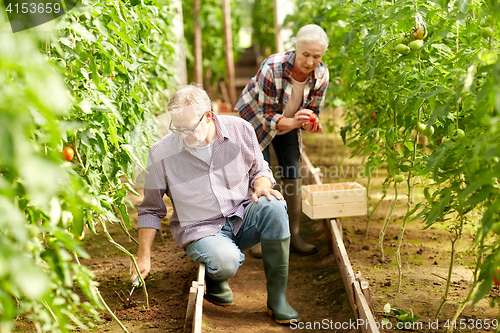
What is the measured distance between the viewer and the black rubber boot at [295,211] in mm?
3016

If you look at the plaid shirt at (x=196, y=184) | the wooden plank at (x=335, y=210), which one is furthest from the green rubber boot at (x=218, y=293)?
the wooden plank at (x=335, y=210)

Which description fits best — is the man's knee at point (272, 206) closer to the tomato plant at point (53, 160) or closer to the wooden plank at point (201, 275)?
the wooden plank at point (201, 275)

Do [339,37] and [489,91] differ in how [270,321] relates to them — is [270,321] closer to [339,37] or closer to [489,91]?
[489,91]

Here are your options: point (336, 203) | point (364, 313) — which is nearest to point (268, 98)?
point (336, 203)

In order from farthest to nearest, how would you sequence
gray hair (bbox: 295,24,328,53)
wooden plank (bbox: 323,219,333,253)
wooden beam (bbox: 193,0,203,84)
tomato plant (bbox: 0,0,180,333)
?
wooden beam (bbox: 193,0,203,84), wooden plank (bbox: 323,219,333,253), gray hair (bbox: 295,24,328,53), tomato plant (bbox: 0,0,180,333)

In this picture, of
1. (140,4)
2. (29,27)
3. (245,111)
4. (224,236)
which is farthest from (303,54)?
(29,27)

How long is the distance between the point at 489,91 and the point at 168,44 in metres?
2.88

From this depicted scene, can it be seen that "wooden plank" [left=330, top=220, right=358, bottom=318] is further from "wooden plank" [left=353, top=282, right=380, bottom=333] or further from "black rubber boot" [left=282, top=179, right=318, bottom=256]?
"black rubber boot" [left=282, top=179, right=318, bottom=256]

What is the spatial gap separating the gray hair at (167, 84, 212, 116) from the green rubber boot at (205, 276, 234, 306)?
2.65 ft

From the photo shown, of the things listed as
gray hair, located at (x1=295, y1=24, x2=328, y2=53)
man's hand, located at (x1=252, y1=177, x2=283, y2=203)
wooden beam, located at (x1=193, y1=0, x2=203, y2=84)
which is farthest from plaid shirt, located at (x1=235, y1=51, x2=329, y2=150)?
wooden beam, located at (x1=193, y1=0, x2=203, y2=84)

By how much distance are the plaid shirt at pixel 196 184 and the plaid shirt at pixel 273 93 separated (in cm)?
63

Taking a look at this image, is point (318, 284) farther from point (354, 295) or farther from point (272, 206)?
point (272, 206)

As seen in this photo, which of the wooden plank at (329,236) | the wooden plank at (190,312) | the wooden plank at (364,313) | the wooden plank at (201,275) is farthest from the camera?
the wooden plank at (329,236)

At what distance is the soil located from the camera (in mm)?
2012
